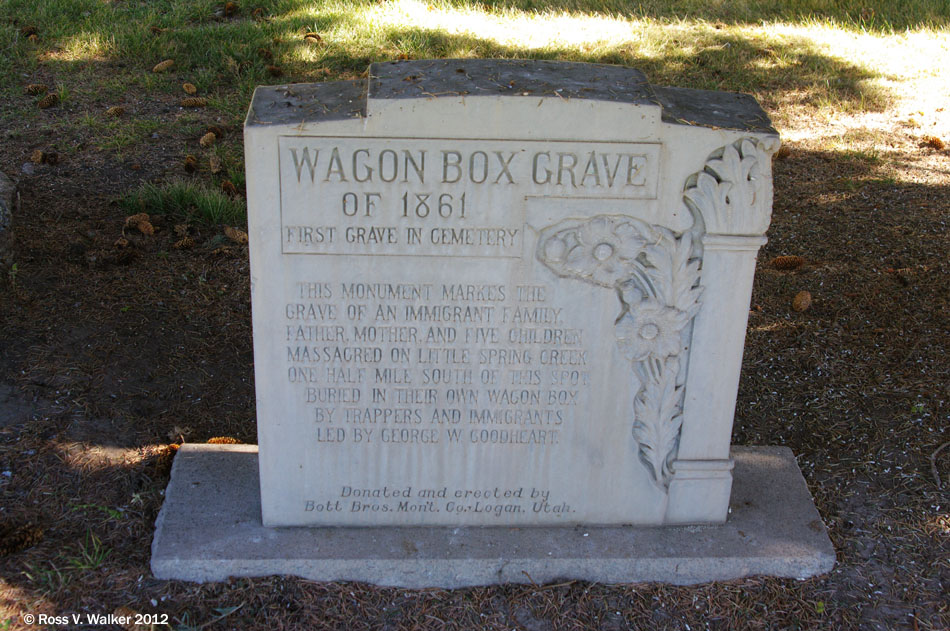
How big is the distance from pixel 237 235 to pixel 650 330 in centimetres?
300

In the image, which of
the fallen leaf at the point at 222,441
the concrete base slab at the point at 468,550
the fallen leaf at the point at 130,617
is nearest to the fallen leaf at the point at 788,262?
the concrete base slab at the point at 468,550

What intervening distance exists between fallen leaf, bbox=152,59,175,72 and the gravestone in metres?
4.62

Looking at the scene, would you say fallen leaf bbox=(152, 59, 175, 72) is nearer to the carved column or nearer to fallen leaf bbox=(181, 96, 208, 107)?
fallen leaf bbox=(181, 96, 208, 107)

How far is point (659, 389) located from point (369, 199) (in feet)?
3.90

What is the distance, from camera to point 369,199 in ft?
8.98

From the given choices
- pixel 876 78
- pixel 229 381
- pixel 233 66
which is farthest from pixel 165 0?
pixel 876 78

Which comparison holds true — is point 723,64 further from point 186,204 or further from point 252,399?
point 252,399

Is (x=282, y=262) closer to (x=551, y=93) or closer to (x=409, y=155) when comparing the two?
(x=409, y=155)

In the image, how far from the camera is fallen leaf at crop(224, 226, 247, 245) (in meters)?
5.12

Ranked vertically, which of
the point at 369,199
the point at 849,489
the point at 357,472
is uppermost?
the point at 369,199

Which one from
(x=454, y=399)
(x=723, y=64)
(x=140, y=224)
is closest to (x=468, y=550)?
(x=454, y=399)

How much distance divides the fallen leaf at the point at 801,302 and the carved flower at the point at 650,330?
212cm

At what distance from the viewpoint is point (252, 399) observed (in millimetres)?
4129

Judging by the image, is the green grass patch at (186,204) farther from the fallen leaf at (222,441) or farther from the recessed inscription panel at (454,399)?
the recessed inscription panel at (454,399)
